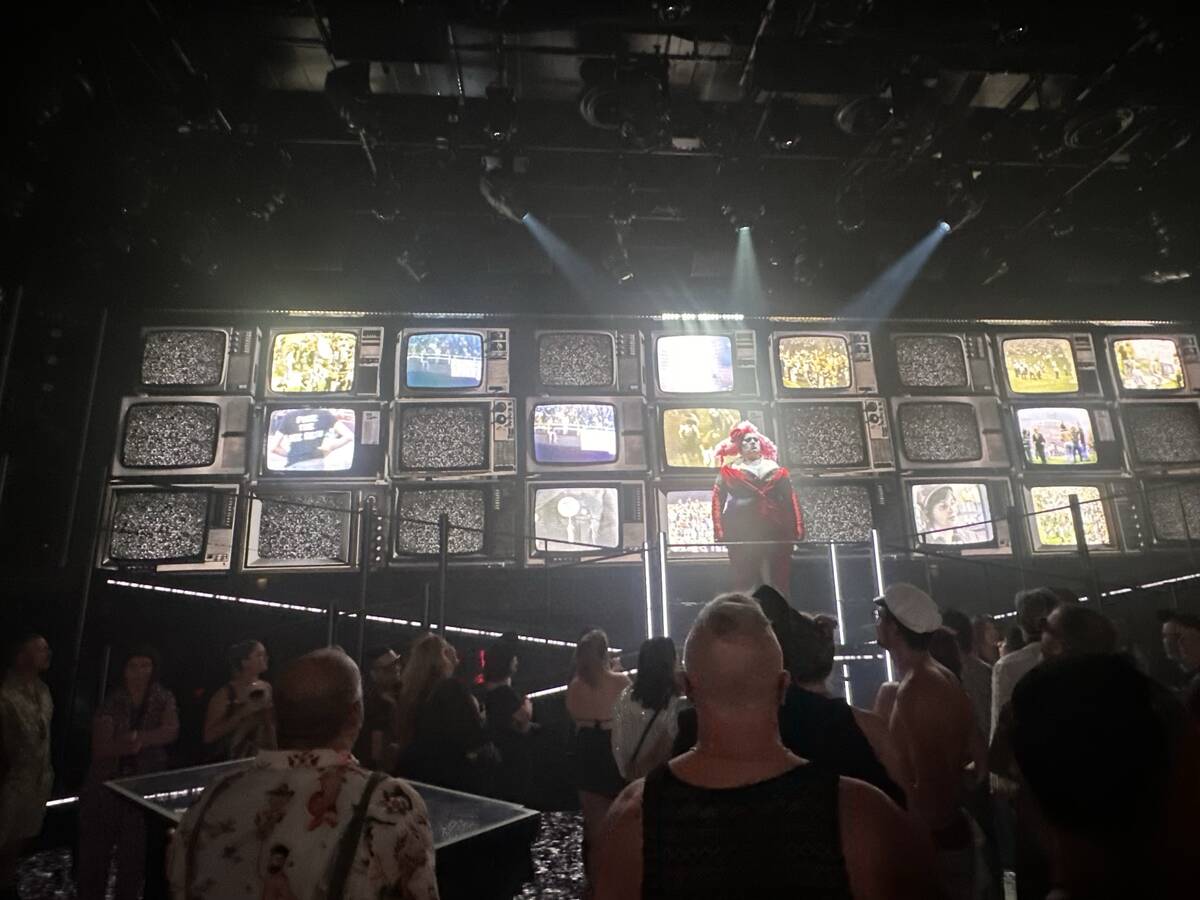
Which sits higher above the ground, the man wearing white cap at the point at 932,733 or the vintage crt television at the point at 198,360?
the vintage crt television at the point at 198,360

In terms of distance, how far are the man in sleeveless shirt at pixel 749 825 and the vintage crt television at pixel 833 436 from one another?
24.7 feet

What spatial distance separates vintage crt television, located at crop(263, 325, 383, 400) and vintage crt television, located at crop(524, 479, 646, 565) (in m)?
2.41

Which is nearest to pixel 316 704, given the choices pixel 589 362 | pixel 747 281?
pixel 589 362

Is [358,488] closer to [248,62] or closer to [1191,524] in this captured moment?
[248,62]

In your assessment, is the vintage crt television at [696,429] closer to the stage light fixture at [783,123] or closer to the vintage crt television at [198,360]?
the stage light fixture at [783,123]

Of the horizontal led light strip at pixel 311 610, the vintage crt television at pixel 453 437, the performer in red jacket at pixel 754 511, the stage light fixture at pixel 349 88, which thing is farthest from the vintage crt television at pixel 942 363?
the stage light fixture at pixel 349 88

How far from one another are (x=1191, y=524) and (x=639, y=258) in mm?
7500

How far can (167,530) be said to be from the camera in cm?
775

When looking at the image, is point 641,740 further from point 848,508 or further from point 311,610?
point 848,508

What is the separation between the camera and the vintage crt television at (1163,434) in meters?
8.88

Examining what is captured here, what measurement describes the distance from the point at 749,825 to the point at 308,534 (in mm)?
7517

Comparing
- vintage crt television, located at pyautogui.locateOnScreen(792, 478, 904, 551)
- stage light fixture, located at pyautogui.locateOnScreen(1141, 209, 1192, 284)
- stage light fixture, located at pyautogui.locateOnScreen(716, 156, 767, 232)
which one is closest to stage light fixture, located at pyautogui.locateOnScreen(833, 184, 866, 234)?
stage light fixture, located at pyautogui.locateOnScreen(716, 156, 767, 232)

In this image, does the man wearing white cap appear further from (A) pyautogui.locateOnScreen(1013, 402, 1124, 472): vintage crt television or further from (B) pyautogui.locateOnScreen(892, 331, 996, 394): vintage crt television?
(A) pyautogui.locateOnScreen(1013, 402, 1124, 472): vintage crt television

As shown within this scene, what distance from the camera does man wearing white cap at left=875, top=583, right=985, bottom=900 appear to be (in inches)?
99.7
